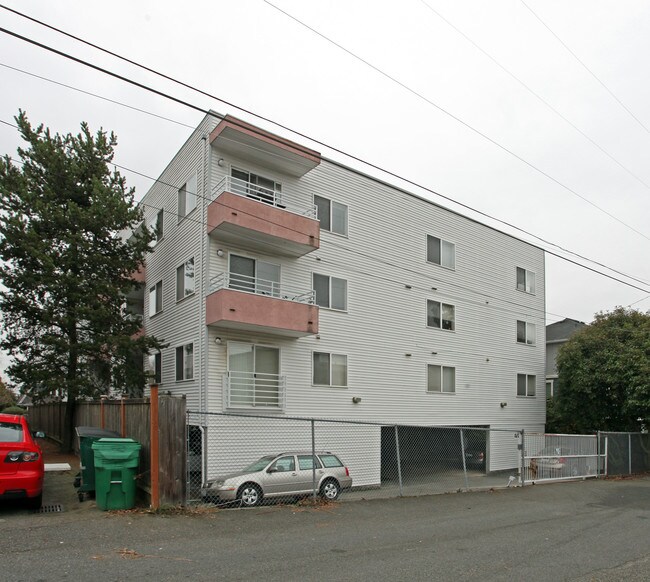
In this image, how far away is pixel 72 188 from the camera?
20359 mm

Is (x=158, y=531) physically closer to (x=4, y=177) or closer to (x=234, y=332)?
(x=234, y=332)

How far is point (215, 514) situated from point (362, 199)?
14.6 m

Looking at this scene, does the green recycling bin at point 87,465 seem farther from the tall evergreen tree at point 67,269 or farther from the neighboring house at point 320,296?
the tall evergreen tree at point 67,269

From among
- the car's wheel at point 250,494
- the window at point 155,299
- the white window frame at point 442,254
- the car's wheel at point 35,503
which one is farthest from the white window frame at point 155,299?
the car's wheel at point 35,503

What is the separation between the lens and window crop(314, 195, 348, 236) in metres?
20.8

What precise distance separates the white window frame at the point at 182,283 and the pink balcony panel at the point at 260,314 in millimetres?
1664

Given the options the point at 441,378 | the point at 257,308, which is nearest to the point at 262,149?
the point at 257,308

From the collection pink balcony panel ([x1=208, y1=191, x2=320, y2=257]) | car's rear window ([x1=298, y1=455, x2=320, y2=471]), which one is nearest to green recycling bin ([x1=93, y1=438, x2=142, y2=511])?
car's rear window ([x1=298, y1=455, x2=320, y2=471])

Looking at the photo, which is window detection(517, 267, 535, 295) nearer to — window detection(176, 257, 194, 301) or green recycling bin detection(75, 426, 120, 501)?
window detection(176, 257, 194, 301)

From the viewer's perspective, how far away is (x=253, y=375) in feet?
59.0

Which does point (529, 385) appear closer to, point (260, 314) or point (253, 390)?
point (253, 390)

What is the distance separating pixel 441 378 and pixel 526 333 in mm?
7150

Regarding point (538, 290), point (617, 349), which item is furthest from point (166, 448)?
point (538, 290)

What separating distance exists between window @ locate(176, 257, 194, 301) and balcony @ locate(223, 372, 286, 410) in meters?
3.23
